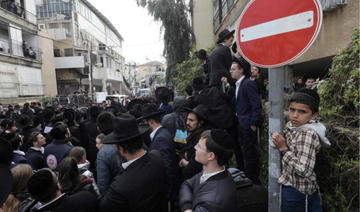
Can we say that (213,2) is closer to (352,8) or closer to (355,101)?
(352,8)

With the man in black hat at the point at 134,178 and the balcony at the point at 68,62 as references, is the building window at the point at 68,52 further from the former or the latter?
the man in black hat at the point at 134,178

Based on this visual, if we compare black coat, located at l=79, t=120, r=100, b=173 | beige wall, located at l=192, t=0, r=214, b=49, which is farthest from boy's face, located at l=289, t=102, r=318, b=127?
beige wall, located at l=192, t=0, r=214, b=49

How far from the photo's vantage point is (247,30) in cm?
203

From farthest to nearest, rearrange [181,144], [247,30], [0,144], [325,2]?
[325,2]
[181,144]
[247,30]
[0,144]

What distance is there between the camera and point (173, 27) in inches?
506

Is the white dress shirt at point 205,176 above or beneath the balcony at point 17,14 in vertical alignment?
beneath

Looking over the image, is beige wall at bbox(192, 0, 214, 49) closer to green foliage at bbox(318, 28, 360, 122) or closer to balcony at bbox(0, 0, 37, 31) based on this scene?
green foliage at bbox(318, 28, 360, 122)

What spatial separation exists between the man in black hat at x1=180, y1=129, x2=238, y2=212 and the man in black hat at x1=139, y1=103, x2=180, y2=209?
41.8 inches

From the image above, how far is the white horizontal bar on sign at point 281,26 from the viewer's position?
167cm

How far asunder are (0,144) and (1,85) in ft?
66.1

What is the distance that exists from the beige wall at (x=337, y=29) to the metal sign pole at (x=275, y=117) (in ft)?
10.7

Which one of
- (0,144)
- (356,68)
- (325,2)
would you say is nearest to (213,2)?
(325,2)

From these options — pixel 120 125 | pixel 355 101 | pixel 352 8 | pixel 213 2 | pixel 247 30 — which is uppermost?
pixel 213 2

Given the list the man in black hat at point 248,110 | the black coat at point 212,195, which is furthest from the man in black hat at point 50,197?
the man in black hat at point 248,110
